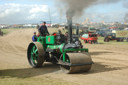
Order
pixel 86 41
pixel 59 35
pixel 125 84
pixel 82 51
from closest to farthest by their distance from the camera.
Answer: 1. pixel 125 84
2. pixel 82 51
3. pixel 59 35
4. pixel 86 41

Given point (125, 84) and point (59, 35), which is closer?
point (125, 84)

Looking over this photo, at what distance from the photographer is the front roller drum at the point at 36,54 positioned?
7.38 meters

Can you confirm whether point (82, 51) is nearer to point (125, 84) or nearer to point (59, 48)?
point (59, 48)

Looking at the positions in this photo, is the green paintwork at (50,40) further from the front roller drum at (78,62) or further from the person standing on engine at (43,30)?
the front roller drum at (78,62)

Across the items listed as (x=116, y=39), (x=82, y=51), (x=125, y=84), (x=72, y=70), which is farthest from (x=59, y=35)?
(x=116, y=39)

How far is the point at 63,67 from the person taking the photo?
267 inches

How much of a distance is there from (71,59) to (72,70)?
1.33 feet

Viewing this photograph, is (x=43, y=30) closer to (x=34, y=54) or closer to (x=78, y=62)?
(x=34, y=54)

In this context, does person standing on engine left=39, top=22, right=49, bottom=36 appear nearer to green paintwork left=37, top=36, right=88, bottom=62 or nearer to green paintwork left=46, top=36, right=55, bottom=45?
green paintwork left=37, top=36, right=88, bottom=62

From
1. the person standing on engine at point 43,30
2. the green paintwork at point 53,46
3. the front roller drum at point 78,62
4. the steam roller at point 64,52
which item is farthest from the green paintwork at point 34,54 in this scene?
the front roller drum at point 78,62

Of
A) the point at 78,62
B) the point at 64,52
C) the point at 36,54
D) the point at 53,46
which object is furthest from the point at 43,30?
the point at 78,62

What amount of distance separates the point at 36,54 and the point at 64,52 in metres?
1.83

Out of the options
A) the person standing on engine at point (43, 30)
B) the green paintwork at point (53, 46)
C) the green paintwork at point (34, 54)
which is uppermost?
the person standing on engine at point (43, 30)

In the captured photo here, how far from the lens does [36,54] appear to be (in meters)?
7.83
